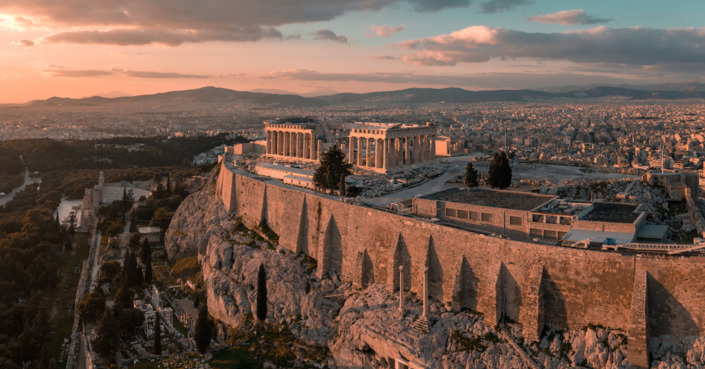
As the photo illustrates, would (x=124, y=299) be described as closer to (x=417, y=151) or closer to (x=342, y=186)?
(x=342, y=186)

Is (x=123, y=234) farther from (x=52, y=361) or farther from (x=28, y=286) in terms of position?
(x=52, y=361)

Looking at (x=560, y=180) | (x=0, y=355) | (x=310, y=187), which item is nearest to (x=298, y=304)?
(x=310, y=187)

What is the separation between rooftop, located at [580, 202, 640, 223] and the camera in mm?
27641

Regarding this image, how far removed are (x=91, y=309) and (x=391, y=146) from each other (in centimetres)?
2638

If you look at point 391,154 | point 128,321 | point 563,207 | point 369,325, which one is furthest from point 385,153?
point 128,321

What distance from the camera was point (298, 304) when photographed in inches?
1355

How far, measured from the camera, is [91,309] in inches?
1507

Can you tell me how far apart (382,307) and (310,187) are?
1557cm

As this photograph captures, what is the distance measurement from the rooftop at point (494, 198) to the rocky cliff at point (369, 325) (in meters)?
6.50

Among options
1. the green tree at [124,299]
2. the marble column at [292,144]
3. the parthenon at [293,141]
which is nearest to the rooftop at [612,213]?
the green tree at [124,299]

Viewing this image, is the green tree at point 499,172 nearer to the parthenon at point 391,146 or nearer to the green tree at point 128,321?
the parthenon at point 391,146

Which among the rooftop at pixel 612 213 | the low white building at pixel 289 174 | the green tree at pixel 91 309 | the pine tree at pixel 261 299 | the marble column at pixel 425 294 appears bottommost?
the green tree at pixel 91 309

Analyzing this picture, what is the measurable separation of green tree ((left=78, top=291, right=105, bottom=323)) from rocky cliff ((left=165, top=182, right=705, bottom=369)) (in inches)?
274

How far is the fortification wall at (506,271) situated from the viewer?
2189 cm
